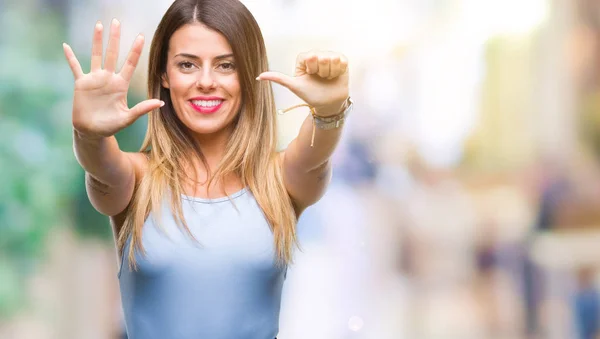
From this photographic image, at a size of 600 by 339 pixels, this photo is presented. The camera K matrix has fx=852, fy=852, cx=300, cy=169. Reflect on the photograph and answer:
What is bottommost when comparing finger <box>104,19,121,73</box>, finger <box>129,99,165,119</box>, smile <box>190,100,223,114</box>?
smile <box>190,100,223,114</box>

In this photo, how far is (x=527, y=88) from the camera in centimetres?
376

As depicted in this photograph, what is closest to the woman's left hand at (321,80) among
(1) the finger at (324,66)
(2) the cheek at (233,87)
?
(1) the finger at (324,66)

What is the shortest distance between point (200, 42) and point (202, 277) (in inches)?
16.6

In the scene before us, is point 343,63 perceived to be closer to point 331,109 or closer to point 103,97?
point 331,109

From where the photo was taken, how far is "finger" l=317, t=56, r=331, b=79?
1.41 meters

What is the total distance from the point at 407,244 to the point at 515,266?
1.70 feet

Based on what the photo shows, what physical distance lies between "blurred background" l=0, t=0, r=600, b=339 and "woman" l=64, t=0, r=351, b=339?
5.04ft

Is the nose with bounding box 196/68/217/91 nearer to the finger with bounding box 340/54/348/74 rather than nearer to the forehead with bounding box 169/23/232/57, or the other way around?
the forehead with bounding box 169/23/232/57

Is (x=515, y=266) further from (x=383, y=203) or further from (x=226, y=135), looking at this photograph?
(x=226, y=135)

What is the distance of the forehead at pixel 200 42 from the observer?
5.05 feet

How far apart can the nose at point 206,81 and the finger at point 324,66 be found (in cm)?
21

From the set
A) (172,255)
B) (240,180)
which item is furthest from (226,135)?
(172,255)

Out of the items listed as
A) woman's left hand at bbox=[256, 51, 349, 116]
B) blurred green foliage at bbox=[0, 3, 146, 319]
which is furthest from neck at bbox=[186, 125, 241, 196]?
blurred green foliage at bbox=[0, 3, 146, 319]

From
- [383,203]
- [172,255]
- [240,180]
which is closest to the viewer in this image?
[172,255]
